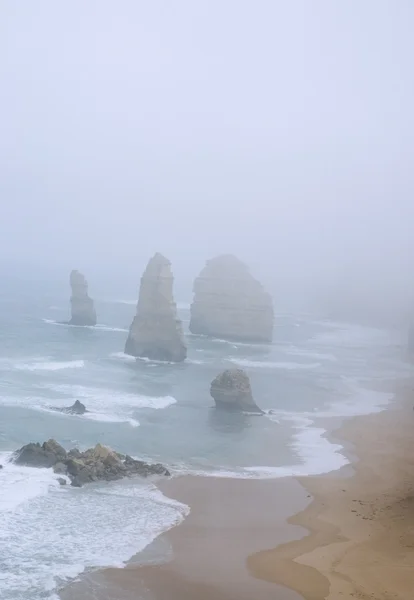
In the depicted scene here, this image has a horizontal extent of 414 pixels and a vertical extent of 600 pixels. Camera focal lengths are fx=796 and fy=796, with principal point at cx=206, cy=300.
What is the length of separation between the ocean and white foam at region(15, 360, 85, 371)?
16cm

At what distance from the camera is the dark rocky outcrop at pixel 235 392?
50.5 m

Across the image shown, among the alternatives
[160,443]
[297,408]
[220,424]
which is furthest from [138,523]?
[297,408]

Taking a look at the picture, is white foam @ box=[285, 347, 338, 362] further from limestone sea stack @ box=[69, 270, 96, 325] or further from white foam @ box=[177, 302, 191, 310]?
white foam @ box=[177, 302, 191, 310]

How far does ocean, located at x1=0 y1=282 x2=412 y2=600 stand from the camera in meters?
26.8

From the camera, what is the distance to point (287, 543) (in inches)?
1110

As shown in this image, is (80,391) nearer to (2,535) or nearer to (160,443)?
(160,443)

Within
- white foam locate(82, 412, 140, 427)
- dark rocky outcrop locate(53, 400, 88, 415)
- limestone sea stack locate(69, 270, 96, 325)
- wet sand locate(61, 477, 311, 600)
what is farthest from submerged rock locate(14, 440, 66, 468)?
limestone sea stack locate(69, 270, 96, 325)

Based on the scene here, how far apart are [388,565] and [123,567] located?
826cm

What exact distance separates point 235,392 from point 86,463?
17203 mm

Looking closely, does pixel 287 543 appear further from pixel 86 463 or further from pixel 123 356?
pixel 123 356

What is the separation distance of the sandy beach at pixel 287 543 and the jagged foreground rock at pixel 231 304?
4899 centimetres

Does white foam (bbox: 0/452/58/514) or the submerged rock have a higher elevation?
the submerged rock

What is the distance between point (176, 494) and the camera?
33.1 m

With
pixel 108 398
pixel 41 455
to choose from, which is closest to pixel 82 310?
pixel 108 398
